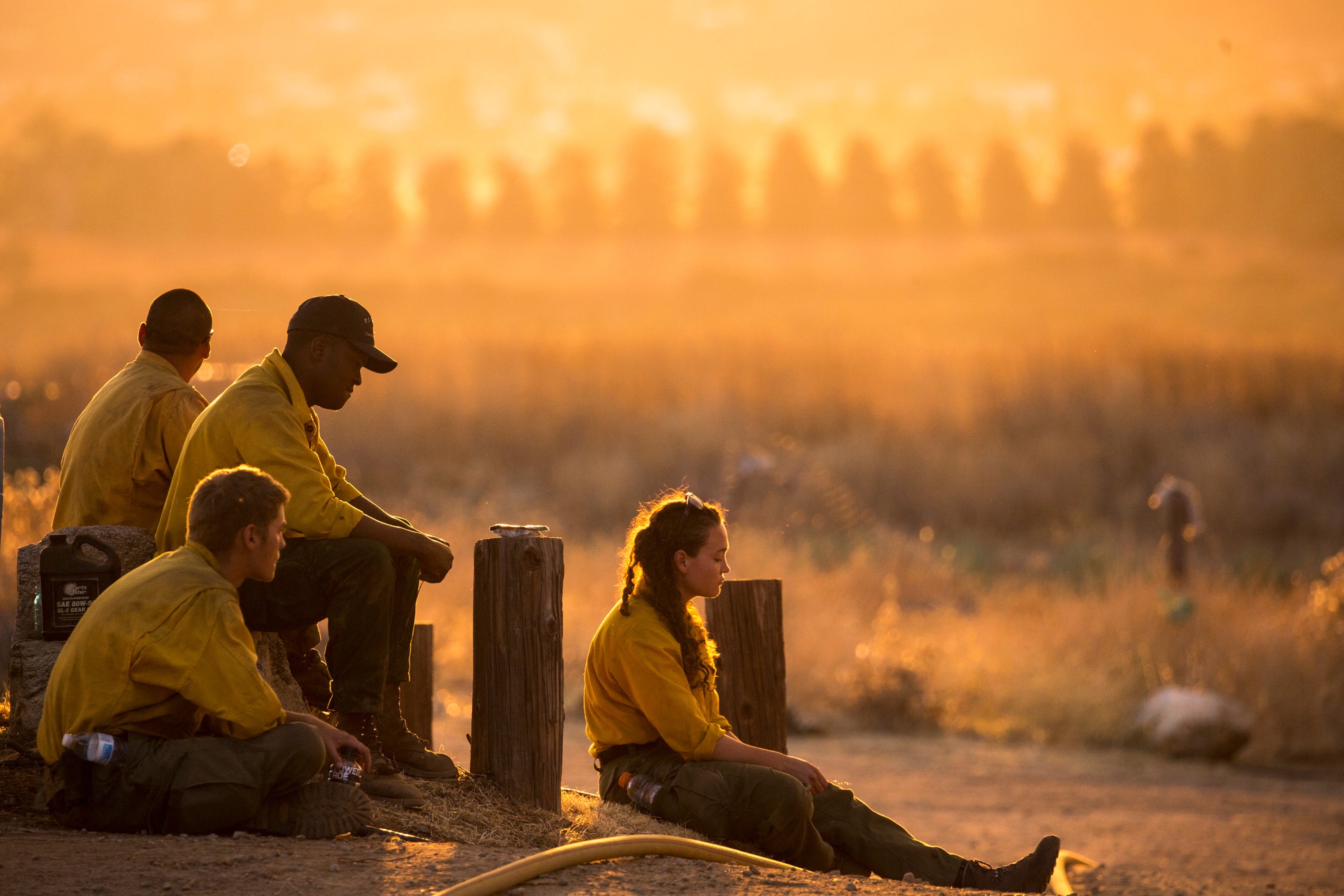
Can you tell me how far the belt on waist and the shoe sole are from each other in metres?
1.12

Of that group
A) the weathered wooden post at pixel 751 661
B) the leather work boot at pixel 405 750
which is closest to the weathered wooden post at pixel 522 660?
the leather work boot at pixel 405 750

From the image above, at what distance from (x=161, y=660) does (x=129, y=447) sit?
1389 millimetres

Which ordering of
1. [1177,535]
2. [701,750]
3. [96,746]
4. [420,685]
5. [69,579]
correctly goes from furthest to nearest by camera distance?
[1177,535], [420,685], [701,750], [69,579], [96,746]

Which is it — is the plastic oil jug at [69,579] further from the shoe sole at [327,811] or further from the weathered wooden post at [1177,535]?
the weathered wooden post at [1177,535]

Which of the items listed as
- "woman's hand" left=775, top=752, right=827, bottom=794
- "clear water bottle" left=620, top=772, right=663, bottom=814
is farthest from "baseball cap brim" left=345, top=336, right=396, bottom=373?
"woman's hand" left=775, top=752, right=827, bottom=794

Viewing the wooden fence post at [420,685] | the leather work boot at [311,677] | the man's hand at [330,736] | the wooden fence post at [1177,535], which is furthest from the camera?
the wooden fence post at [1177,535]

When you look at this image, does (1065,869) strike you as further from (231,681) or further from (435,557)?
(231,681)

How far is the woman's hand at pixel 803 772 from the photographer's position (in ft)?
17.5

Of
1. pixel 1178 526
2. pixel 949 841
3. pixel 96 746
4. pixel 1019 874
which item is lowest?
A: pixel 949 841

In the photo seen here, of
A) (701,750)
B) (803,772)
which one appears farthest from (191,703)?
(803,772)

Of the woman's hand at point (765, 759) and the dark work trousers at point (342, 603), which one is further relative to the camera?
the woman's hand at point (765, 759)

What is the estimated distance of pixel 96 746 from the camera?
4484 mm

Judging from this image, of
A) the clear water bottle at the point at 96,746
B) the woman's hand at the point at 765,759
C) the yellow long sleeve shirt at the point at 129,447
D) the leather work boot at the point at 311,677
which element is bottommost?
the woman's hand at the point at 765,759

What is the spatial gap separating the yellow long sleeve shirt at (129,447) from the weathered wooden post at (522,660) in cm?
129
